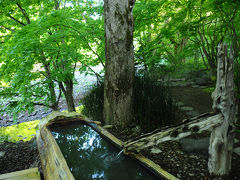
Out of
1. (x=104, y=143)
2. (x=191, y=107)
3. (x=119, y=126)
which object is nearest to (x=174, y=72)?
(x=191, y=107)

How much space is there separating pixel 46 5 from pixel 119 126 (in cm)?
324

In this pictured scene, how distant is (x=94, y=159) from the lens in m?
1.60

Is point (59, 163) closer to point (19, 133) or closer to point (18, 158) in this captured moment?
point (18, 158)

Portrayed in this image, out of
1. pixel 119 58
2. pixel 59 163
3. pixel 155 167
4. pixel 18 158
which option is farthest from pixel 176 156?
pixel 18 158

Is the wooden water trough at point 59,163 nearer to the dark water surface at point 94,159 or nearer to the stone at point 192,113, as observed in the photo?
the dark water surface at point 94,159

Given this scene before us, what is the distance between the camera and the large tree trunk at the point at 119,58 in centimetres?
206

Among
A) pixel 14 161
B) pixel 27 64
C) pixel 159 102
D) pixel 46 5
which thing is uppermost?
pixel 46 5

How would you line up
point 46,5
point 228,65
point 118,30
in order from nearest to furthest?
point 228,65 < point 118,30 < point 46,5

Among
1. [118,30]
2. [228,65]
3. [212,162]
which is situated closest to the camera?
[228,65]

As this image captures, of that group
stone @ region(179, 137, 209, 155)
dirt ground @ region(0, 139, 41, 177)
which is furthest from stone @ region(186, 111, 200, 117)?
dirt ground @ region(0, 139, 41, 177)

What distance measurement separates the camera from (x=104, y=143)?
1822 millimetres

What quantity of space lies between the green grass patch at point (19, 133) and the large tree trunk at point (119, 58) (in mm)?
2676

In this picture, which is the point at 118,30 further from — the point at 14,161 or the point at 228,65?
the point at 14,161

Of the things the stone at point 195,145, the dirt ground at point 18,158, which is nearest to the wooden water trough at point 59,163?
the stone at point 195,145
